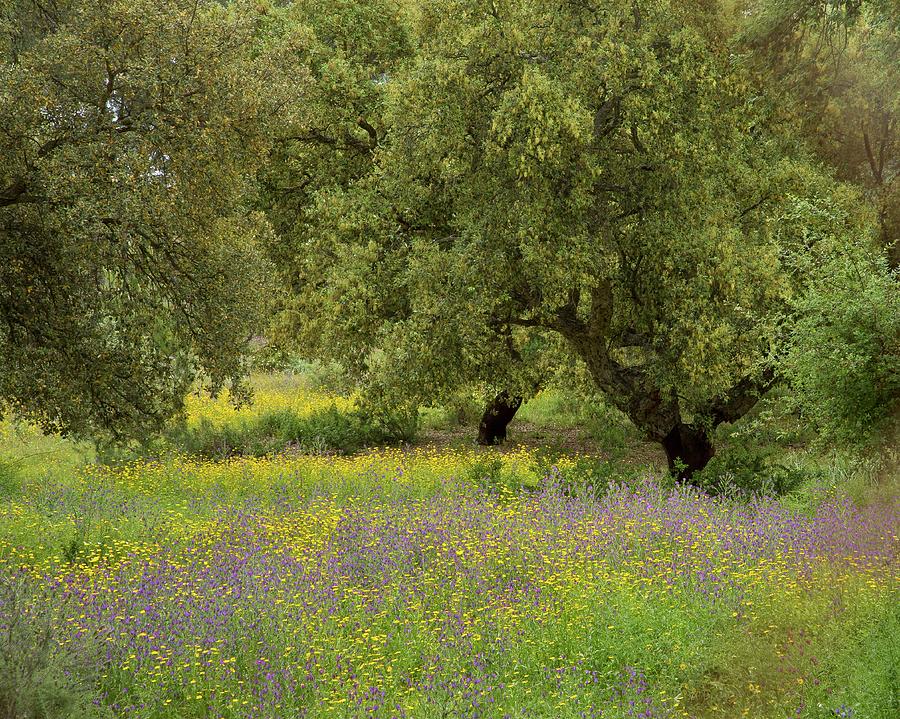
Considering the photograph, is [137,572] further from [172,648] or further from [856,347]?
[856,347]

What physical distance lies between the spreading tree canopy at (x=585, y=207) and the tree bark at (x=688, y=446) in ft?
1.37

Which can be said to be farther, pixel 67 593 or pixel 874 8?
pixel 874 8

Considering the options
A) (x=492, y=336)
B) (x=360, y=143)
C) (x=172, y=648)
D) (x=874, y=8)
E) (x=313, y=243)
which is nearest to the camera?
(x=172, y=648)

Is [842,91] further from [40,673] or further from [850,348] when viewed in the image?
[40,673]

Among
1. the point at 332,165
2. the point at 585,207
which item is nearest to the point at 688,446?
the point at 585,207

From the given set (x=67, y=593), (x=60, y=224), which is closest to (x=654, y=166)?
(x=60, y=224)

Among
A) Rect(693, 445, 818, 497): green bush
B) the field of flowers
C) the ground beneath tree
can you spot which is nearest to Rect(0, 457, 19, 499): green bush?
the field of flowers

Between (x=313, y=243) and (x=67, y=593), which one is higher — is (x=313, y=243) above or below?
above

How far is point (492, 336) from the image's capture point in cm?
1719

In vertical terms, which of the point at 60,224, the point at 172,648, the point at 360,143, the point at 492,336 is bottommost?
the point at 172,648

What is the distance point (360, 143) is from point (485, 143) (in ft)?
26.4

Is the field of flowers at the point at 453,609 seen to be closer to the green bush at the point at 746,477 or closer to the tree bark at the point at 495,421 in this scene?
the green bush at the point at 746,477

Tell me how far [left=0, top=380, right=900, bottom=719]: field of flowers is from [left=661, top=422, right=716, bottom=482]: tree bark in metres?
5.15

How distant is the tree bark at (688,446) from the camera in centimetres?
1752
